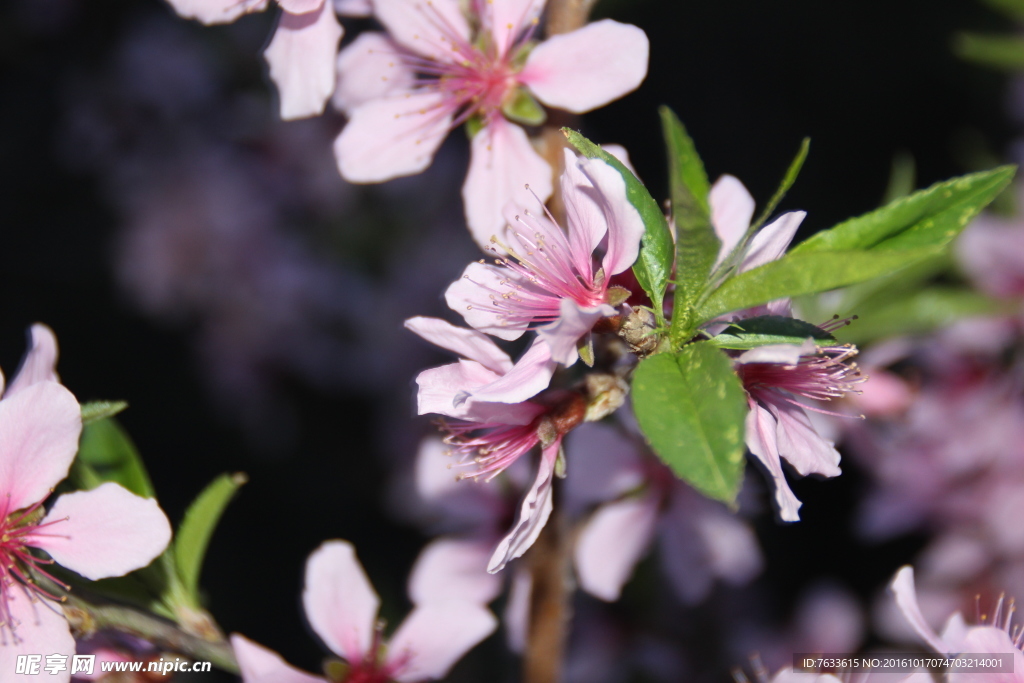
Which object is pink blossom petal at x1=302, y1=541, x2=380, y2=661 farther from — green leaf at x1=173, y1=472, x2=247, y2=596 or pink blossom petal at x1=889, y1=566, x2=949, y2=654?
pink blossom petal at x1=889, y1=566, x2=949, y2=654

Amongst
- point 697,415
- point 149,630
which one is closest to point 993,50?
point 697,415

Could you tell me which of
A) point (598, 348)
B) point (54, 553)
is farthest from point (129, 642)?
point (598, 348)

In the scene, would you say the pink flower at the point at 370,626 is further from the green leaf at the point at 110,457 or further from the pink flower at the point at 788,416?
the pink flower at the point at 788,416

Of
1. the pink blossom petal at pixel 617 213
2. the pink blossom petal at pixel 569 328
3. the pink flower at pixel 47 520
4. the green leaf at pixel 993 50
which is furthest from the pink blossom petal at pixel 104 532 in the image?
the green leaf at pixel 993 50

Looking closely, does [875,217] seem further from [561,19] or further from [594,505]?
[594,505]

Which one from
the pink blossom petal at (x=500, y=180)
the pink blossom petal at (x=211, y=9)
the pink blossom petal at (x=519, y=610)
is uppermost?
the pink blossom petal at (x=211, y=9)

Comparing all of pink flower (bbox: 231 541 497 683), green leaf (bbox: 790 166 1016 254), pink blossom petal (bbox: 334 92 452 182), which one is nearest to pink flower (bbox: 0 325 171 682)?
pink flower (bbox: 231 541 497 683)
